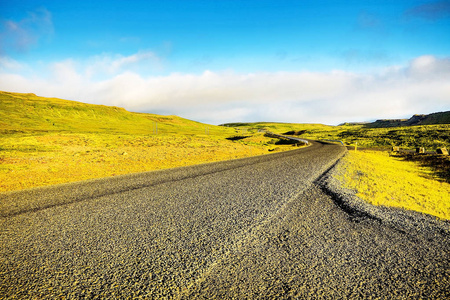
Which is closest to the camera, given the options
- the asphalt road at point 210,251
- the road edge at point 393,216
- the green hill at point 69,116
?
the asphalt road at point 210,251

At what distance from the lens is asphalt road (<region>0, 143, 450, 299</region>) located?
353cm

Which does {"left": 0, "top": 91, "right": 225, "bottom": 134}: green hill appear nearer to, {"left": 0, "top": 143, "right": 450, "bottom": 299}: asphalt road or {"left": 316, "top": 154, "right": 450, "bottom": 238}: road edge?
{"left": 0, "top": 143, "right": 450, "bottom": 299}: asphalt road

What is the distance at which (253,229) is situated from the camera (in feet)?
18.3

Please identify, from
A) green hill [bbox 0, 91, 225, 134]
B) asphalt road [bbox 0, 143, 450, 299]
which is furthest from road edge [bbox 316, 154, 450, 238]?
green hill [bbox 0, 91, 225, 134]

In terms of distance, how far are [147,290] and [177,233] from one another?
6.31 feet

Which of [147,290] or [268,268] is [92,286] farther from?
A: [268,268]

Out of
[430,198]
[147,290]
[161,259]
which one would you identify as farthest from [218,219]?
[430,198]

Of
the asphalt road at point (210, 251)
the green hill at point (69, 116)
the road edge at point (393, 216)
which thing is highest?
the green hill at point (69, 116)

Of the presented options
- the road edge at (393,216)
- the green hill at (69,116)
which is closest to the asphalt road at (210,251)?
the road edge at (393,216)

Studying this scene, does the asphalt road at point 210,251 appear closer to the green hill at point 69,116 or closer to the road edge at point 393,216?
the road edge at point 393,216

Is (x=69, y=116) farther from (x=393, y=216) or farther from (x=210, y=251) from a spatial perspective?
(x=393, y=216)

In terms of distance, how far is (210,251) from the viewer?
4.55 m

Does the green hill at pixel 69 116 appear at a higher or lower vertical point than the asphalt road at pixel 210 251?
higher

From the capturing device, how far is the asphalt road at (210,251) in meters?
3.53
